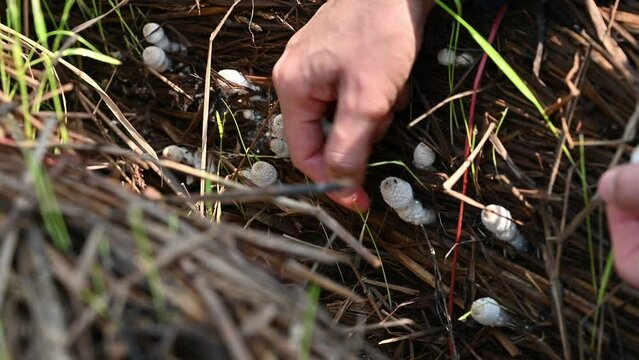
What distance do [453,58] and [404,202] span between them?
0.22 metres

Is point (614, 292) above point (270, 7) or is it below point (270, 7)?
below

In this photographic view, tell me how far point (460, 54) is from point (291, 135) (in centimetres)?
27

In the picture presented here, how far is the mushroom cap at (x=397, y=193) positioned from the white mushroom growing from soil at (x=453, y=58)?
0.61 feet

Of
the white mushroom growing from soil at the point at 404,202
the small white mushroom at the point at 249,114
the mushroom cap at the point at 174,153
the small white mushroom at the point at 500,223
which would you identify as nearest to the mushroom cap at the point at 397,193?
the white mushroom growing from soil at the point at 404,202

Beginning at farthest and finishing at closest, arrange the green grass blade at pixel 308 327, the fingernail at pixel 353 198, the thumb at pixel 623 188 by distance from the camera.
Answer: the fingernail at pixel 353 198 → the thumb at pixel 623 188 → the green grass blade at pixel 308 327

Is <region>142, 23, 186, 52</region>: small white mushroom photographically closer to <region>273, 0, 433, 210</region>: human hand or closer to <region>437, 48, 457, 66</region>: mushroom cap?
<region>273, 0, 433, 210</region>: human hand

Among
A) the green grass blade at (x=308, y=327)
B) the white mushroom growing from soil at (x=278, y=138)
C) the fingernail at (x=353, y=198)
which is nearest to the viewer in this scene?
the green grass blade at (x=308, y=327)

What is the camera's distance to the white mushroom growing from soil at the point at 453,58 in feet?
3.72

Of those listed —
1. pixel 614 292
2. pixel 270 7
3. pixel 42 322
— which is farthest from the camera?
pixel 270 7

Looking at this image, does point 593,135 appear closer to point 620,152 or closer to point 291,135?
point 620,152

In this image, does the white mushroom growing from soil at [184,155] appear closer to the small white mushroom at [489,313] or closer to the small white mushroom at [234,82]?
the small white mushroom at [234,82]

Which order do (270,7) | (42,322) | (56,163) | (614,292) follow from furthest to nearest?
(270,7)
(614,292)
(56,163)
(42,322)

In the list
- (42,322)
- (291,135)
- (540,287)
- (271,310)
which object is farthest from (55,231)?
(540,287)

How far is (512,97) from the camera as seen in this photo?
3.63 feet
